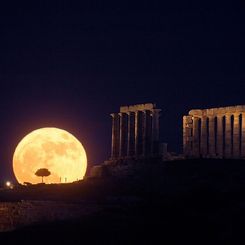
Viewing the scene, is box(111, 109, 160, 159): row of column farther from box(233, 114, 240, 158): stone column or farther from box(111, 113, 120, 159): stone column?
box(233, 114, 240, 158): stone column

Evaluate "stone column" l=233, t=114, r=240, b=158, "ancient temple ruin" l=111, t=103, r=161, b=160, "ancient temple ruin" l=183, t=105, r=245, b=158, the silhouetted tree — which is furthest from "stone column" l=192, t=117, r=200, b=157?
the silhouetted tree

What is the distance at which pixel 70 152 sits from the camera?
67000 millimetres

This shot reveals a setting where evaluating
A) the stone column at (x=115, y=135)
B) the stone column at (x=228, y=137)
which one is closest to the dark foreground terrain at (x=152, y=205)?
the stone column at (x=228, y=137)

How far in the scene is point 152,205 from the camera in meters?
43.5

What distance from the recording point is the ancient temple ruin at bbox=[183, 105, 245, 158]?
71875 millimetres

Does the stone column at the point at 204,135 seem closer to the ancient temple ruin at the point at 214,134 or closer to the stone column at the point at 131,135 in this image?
the ancient temple ruin at the point at 214,134

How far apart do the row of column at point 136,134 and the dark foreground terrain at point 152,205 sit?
12.2 metres

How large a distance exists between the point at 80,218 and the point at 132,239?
6774mm

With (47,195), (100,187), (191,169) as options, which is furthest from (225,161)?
(47,195)

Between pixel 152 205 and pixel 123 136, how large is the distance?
124ft

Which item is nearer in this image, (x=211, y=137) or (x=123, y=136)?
(x=211, y=137)

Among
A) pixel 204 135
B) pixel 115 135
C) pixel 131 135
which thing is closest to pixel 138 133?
pixel 131 135

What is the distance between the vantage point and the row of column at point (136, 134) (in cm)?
7688

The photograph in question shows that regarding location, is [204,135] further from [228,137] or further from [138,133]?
[138,133]
